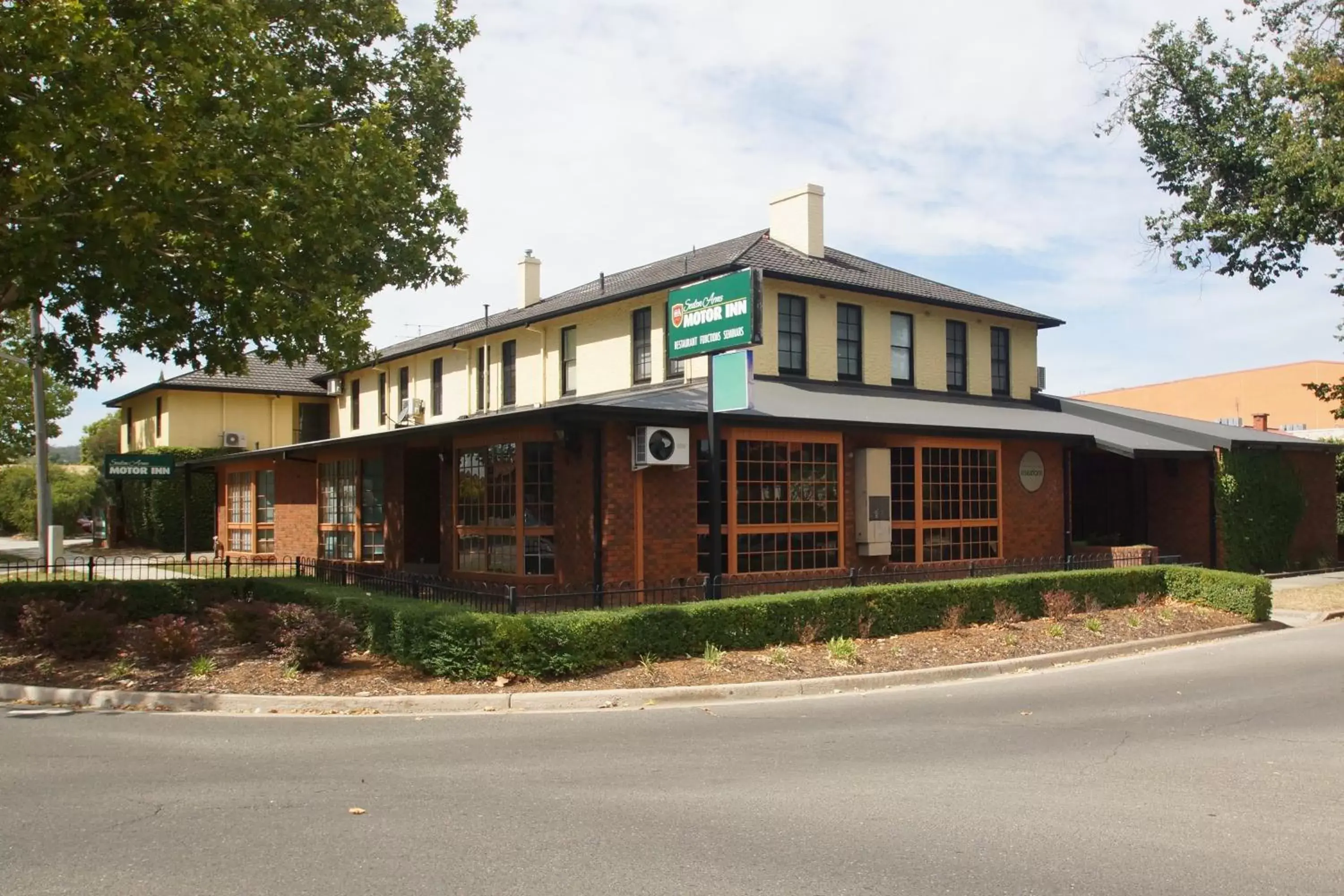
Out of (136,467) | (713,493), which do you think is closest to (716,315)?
(713,493)

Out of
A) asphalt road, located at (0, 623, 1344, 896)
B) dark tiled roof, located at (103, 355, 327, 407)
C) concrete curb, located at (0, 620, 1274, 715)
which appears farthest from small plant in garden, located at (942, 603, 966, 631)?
dark tiled roof, located at (103, 355, 327, 407)

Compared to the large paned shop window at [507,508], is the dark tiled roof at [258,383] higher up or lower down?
higher up

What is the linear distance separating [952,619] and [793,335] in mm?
9172

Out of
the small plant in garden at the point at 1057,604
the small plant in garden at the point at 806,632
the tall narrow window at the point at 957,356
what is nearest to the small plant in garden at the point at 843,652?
the small plant in garden at the point at 806,632

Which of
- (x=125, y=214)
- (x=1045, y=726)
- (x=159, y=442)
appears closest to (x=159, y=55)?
(x=125, y=214)

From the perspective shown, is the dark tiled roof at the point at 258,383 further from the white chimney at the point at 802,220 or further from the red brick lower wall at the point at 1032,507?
the red brick lower wall at the point at 1032,507

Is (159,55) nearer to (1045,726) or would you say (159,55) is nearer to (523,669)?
(523,669)

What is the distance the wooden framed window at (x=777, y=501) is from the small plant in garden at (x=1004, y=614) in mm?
3617

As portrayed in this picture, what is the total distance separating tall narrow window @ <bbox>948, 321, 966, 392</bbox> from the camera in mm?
25922

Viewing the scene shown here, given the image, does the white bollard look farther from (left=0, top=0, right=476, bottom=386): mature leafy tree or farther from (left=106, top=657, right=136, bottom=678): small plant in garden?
(left=106, top=657, right=136, bottom=678): small plant in garden

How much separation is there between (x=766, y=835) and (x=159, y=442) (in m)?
39.5

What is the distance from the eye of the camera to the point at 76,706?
36.2 ft

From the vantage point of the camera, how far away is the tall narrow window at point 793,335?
22.5 m

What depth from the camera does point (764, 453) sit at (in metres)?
17.9
